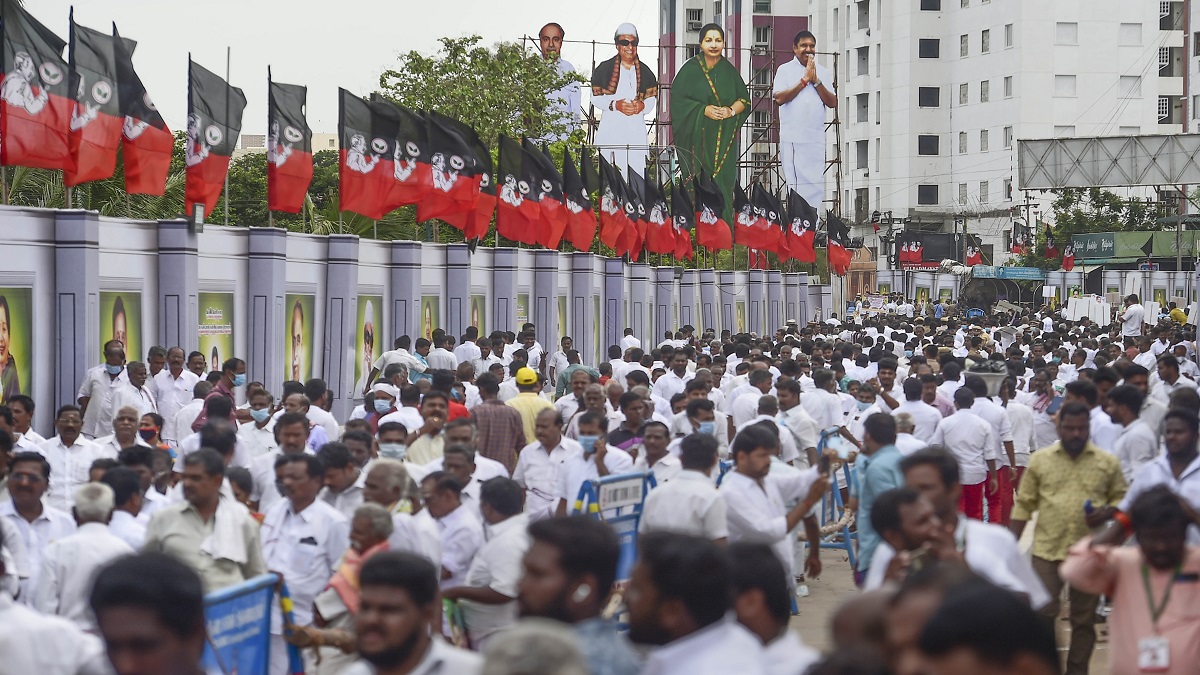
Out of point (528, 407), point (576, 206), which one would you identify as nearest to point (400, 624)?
point (528, 407)

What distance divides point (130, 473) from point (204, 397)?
5.28 m

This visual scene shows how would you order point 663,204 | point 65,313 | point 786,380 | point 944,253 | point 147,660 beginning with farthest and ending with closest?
point 944,253 → point 663,204 → point 65,313 → point 786,380 → point 147,660

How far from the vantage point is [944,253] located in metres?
85.6

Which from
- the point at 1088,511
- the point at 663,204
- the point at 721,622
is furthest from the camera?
the point at 663,204

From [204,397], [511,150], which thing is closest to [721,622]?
[204,397]

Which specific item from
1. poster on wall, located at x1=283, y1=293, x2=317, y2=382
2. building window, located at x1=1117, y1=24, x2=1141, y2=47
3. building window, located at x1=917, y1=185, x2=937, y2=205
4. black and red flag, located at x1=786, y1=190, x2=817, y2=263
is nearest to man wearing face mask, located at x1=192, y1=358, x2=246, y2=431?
poster on wall, located at x1=283, y1=293, x2=317, y2=382

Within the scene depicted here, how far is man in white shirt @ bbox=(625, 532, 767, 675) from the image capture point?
4.55 meters

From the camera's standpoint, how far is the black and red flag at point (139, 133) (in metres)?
17.4

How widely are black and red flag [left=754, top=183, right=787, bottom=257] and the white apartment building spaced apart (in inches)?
1663

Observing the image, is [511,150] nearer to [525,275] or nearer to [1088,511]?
[525,275]

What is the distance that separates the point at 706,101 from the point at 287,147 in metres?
39.3

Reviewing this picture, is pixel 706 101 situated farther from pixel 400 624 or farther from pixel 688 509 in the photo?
pixel 400 624

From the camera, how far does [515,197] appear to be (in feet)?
90.4

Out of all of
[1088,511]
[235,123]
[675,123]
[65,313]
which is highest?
[675,123]
